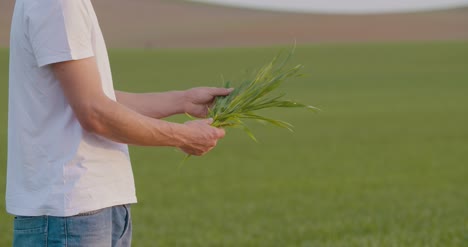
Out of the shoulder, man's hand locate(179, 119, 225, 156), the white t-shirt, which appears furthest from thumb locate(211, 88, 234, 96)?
Result: the shoulder

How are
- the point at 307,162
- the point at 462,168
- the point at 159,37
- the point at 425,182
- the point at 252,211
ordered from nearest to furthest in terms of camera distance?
the point at 252,211
the point at 425,182
the point at 462,168
the point at 307,162
the point at 159,37

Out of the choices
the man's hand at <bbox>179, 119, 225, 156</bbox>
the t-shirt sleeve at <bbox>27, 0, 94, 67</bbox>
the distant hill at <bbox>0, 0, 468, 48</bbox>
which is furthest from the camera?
the distant hill at <bbox>0, 0, 468, 48</bbox>

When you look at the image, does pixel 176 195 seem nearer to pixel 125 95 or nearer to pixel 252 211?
pixel 252 211

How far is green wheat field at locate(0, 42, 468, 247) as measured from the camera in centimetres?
1131

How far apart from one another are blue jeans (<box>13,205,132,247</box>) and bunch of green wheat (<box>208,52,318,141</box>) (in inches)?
35.3

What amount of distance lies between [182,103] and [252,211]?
31.2 feet

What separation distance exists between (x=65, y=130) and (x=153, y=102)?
2.75ft

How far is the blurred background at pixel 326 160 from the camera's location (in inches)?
459

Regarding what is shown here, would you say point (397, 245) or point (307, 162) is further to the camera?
point (307, 162)

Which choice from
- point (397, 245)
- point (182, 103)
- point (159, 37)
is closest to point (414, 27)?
point (159, 37)

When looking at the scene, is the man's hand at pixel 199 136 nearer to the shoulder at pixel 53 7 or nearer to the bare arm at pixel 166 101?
the bare arm at pixel 166 101

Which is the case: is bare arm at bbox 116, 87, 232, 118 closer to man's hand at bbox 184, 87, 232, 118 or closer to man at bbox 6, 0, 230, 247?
man's hand at bbox 184, 87, 232, 118

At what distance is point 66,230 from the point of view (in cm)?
349

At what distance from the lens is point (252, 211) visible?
13773 millimetres
